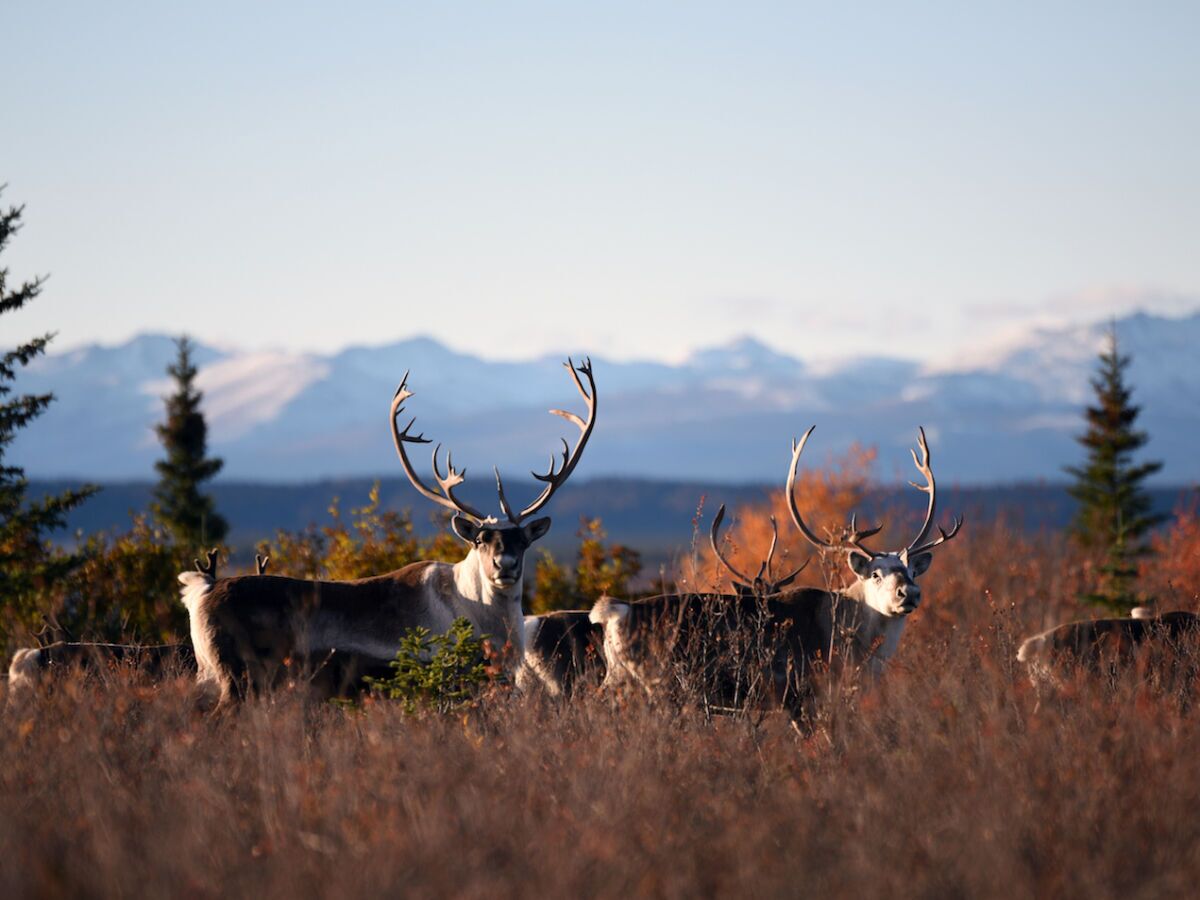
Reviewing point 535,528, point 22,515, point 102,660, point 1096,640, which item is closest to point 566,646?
point 535,528

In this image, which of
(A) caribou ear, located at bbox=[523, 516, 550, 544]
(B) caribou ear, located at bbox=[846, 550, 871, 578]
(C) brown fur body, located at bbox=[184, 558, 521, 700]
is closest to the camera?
(C) brown fur body, located at bbox=[184, 558, 521, 700]

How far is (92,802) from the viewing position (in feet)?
23.8

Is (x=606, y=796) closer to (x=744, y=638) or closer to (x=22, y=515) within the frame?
(x=744, y=638)

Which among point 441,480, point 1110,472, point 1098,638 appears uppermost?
point 1110,472

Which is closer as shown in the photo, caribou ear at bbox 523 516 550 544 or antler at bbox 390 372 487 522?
caribou ear at bbox 523 516 550 544

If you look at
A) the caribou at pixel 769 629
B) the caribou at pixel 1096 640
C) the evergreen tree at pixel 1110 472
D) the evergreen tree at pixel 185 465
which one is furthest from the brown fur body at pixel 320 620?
the evergreen tree at pixel 185 465

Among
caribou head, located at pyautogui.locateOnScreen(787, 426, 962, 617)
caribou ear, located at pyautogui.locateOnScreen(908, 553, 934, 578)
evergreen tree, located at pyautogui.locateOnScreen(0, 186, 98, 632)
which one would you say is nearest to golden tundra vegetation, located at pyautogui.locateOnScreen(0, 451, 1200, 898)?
caribou head, located at pyautogui.locateOnScreen(787, 426, 962, 617)

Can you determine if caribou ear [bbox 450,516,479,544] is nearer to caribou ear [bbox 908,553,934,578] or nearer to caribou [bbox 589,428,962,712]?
caribou [bbox 589,428,962,712]

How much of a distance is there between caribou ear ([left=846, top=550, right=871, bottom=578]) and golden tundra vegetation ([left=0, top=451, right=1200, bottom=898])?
1259 millimetres

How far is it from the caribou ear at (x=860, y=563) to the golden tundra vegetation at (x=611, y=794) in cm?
126

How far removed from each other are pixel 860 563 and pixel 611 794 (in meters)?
4.89

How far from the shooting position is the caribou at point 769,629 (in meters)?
10.7

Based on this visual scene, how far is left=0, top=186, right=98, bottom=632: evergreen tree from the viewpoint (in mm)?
16312

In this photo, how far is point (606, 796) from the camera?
7301 mm
